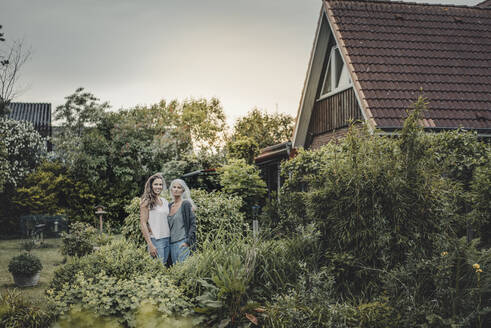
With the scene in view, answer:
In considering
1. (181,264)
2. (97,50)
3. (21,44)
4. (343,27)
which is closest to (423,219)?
(181,264)

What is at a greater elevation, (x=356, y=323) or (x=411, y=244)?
(x=411, y=244)

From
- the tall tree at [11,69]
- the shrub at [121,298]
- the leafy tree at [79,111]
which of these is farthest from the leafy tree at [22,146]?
the shrub at [121,298]

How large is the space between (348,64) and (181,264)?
25.0ft

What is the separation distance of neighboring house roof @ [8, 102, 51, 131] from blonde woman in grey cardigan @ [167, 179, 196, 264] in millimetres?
26296

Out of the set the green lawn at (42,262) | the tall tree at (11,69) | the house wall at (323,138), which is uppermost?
the tall tree at (11,69)

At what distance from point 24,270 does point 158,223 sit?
162 inches

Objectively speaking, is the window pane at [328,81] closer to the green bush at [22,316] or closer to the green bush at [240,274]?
the green bush at [240,274]

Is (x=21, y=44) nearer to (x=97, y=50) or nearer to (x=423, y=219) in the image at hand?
(x=97, y=50)

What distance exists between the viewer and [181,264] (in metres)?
5.59

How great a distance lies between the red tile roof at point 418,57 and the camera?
34.9 feet

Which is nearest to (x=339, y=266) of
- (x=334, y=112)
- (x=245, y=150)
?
(x=334, y=112)

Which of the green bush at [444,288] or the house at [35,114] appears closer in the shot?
the green bush at [444,288]

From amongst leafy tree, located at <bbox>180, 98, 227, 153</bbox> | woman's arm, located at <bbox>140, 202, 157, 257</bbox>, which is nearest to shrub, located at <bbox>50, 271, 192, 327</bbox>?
woman's arm, located at <bbox>140, 202, 157, 257</bbox>

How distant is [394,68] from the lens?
38.0ft
